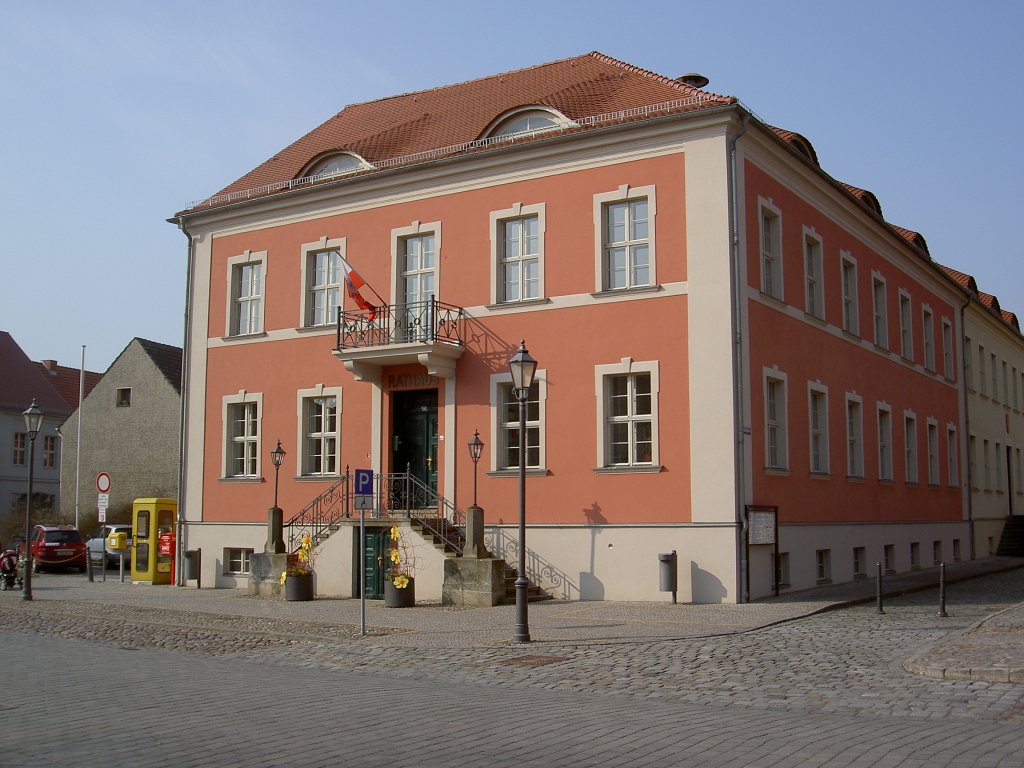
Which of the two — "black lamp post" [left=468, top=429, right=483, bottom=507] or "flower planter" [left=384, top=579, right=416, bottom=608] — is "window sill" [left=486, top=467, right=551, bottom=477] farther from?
"flower planter" [left=384, top=579, right=416, bottom=608]

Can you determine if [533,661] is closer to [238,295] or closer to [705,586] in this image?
[705,586]

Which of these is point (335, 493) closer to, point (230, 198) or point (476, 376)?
point (476, 376)

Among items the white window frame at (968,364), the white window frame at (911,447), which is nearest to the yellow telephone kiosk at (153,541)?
the white window frame at (911,447)

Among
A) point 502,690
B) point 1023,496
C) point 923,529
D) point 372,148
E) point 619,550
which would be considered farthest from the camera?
point 1023,496

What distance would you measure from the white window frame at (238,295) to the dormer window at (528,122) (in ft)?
23.1

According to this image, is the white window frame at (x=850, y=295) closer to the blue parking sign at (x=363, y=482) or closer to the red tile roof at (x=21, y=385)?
the blue parking sign at (x=363, y=482)

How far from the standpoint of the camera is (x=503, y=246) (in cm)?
2373

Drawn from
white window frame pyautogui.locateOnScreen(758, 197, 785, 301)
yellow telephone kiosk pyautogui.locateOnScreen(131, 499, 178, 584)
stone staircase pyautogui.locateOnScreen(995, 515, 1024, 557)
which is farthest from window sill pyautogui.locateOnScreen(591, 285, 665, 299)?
stone staircase pyautogui.locateOnScreen(995, 515, 1024, 557)

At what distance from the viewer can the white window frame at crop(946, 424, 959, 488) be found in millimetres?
35125

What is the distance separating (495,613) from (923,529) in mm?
17377

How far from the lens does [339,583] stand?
23.1m

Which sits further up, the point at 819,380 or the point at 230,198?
the point at 230,198

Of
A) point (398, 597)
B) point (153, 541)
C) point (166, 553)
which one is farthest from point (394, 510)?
point (153, 541)

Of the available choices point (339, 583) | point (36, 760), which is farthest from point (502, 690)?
point (339, 583)
